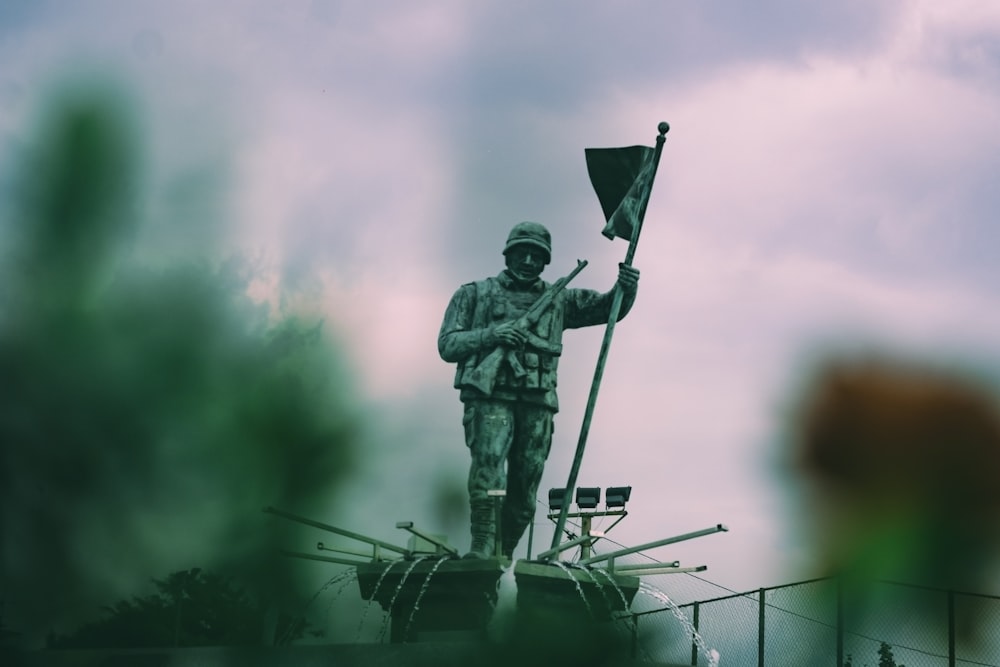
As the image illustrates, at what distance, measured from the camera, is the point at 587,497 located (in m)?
13.8

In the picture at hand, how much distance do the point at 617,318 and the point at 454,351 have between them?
153 cm

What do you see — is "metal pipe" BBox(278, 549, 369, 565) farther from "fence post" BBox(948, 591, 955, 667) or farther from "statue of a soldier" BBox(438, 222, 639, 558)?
"fence post" BBox(948, 591, 955, 667)

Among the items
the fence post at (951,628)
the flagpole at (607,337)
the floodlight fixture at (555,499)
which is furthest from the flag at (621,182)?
the fence post at (951,628)

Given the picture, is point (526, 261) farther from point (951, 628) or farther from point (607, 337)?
point (951, 628)

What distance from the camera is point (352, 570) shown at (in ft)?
41.2

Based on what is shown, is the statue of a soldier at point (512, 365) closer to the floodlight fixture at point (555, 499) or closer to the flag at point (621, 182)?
the flag at point (621, 182)

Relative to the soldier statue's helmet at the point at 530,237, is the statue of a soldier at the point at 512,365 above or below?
below

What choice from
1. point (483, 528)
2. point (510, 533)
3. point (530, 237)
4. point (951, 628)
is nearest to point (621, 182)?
point (530, 237)

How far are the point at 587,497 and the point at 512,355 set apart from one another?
5.94 ft

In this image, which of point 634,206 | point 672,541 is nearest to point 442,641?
point 672,541

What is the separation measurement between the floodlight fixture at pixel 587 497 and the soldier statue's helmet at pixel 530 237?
226 centimetres

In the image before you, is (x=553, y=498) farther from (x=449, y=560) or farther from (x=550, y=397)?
(x=449, y=560)

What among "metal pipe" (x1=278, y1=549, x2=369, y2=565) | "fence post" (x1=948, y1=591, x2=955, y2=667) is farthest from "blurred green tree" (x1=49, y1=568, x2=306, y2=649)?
"fence post" (x1=948, y1=591, x2=955, y2=667)

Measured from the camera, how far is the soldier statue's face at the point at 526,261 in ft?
Result: 43.2
